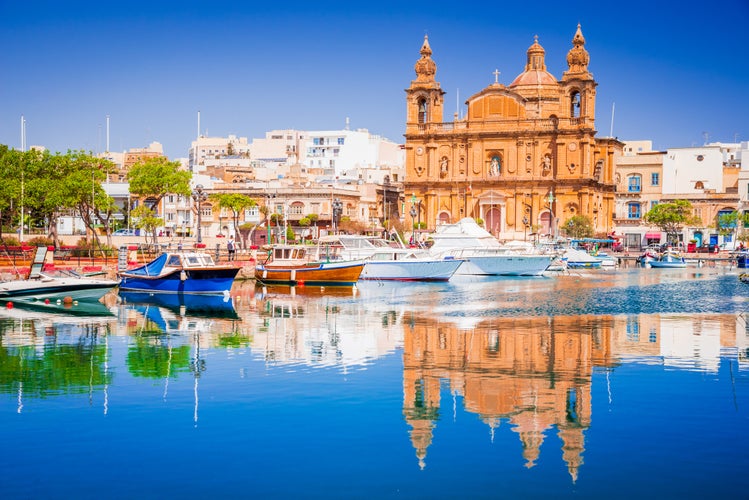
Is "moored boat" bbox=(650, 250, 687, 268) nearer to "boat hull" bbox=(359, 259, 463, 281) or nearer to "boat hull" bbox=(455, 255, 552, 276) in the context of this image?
"boat hull" bbox=(455, 255, 552, 276)

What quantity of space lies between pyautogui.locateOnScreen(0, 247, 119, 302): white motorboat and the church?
171 feet

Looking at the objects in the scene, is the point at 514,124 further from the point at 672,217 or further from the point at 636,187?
the point at 636,187

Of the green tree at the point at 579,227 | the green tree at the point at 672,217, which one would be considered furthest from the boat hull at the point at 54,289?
the green tree at the point at 672,217

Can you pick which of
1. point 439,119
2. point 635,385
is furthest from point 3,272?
point 439,119

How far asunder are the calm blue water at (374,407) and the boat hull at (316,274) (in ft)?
48.3

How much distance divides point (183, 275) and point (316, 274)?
9108 mm

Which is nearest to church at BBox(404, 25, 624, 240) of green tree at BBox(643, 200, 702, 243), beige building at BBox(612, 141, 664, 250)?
green tree at BBox(643, 200, 702, 243)

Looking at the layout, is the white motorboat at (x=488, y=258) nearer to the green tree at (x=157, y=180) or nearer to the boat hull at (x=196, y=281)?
the green tree at (x=157, y=180)

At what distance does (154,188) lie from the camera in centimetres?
6469

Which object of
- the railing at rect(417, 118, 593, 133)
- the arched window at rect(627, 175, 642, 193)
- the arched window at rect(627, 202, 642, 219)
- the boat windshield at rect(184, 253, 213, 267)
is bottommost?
the boat windshield at rect(184, 253, 213, 267)

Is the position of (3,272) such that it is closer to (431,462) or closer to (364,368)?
(364,368)

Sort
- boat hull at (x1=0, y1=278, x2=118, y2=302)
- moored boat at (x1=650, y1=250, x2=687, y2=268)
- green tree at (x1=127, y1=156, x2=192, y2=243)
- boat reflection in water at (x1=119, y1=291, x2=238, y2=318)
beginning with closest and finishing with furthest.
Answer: boat reflection in water at (x1=119, y1=291, x2=238, y2=318) → boat hull at (x1=0, y1=278, x2=118, y2=302) → green tree at (x1=127, y1=156, x2=192, y2=243) → moored boat at (x1=650, y1=250, x2=687, y2=268)

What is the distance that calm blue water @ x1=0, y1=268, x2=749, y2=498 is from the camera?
1357 cm

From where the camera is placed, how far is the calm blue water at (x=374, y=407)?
1357 centimetres
